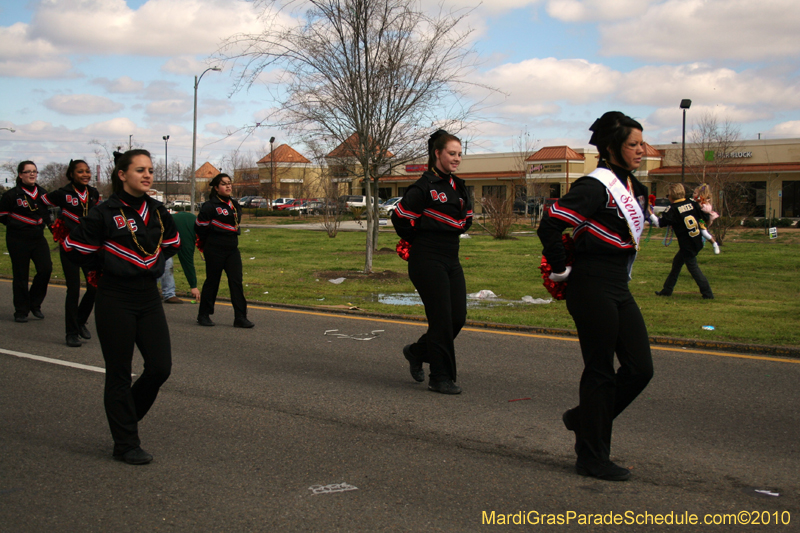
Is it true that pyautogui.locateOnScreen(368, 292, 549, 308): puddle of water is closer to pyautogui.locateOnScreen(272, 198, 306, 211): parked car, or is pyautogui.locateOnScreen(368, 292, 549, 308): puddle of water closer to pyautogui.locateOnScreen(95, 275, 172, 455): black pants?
pyautogui.locateOnScreen(95, 275, 172, 455): black pants

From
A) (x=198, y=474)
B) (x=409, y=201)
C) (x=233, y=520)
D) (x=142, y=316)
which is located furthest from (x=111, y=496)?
(x=409, y=201)

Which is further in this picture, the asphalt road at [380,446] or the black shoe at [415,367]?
the black shoe at [415,367]

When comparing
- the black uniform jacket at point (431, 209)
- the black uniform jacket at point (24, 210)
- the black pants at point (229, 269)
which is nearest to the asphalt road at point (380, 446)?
the black uniform jacket at point (431, 209)

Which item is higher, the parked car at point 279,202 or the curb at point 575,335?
the parked car at point 279,202

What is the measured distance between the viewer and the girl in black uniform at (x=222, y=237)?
357 inches

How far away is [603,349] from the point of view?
405 cm

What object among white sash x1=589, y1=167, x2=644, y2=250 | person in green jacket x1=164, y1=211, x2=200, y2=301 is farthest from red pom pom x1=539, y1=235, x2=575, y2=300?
person in green jacket x1=164, y1=211, x2=200, y2=301

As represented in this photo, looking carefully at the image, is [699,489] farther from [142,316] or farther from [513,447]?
[142,316]

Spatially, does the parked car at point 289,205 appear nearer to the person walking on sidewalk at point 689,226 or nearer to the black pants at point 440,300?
A: the person walking on sidewalk at point 689,226

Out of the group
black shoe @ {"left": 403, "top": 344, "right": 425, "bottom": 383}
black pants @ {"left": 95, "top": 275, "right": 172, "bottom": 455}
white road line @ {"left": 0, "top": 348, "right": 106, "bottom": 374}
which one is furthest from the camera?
white road line @ {"left": 0, "top": 348, "right": 106, "bottom": 374}

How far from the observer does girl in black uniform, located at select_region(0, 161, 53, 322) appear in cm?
913

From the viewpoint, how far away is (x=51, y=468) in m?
4.37

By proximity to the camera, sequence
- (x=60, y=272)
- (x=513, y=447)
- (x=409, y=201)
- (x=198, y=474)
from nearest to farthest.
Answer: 1. (x=198, y=474)
2. (x=513, y=447)
3. (x=409, y=201)
4. (x=60, y=272)

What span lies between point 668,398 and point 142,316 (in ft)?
13.5
